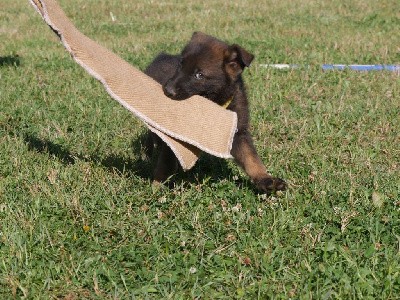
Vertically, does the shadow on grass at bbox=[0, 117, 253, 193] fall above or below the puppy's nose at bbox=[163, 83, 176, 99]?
below

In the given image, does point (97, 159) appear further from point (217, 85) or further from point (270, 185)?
point (270, 185)

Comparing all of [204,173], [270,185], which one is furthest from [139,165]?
[270,185]

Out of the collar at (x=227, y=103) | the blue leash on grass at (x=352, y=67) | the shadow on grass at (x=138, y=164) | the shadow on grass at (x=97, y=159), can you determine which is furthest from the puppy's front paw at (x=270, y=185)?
the blue leash on grass at (x=352, y=67)

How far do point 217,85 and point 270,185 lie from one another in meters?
0.87

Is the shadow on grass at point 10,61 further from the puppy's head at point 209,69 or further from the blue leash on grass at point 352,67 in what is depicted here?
the puppy's head at point 209,69

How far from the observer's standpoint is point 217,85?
472 centimetres

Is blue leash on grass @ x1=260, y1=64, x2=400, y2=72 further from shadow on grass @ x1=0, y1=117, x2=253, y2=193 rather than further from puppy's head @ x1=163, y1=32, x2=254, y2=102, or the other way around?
puppy's head @ x1=163, y1=32, x2=254, y2=102

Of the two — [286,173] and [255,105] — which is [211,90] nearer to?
[286,173]

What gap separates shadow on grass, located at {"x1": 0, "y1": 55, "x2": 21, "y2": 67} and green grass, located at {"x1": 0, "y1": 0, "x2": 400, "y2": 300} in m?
0.32

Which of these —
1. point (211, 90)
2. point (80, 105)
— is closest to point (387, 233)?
point (211, 90)

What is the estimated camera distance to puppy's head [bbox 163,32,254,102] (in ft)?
15.2

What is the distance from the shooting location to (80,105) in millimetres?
6980

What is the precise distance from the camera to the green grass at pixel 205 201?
3.37 metres

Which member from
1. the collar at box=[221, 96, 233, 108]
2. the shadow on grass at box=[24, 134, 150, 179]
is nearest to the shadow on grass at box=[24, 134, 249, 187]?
the shadow on grass at box=[24, 134, 150, 179]
